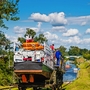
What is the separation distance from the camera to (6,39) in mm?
33094

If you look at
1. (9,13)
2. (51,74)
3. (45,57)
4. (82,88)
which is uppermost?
(9,13)

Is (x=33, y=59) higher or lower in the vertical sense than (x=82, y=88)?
A: higher

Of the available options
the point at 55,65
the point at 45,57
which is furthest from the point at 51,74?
the point at 45,57

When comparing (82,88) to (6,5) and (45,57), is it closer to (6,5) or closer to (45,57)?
(45,57)

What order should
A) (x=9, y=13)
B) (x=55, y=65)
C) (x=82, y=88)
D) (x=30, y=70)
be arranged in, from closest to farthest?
(x=30, y=70), (x=55, y=65), (x=82, y=88), (x=9, y=13)

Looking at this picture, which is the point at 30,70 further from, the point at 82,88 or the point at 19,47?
the point at 82,88

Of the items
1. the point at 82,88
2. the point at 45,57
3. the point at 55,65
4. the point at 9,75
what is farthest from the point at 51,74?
the point at 9,75

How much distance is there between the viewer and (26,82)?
1820cm

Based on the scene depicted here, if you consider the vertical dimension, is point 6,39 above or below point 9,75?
above

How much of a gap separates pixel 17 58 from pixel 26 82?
1636mm

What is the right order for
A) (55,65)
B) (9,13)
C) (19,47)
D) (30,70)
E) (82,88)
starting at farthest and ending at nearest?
(9,13)
(82,88)
(55,65)
(19,47)
(30,70)

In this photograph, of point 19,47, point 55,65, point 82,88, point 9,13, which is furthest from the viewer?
point 9,13

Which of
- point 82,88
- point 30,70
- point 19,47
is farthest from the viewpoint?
point 82,88

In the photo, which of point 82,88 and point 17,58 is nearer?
point 17,58
